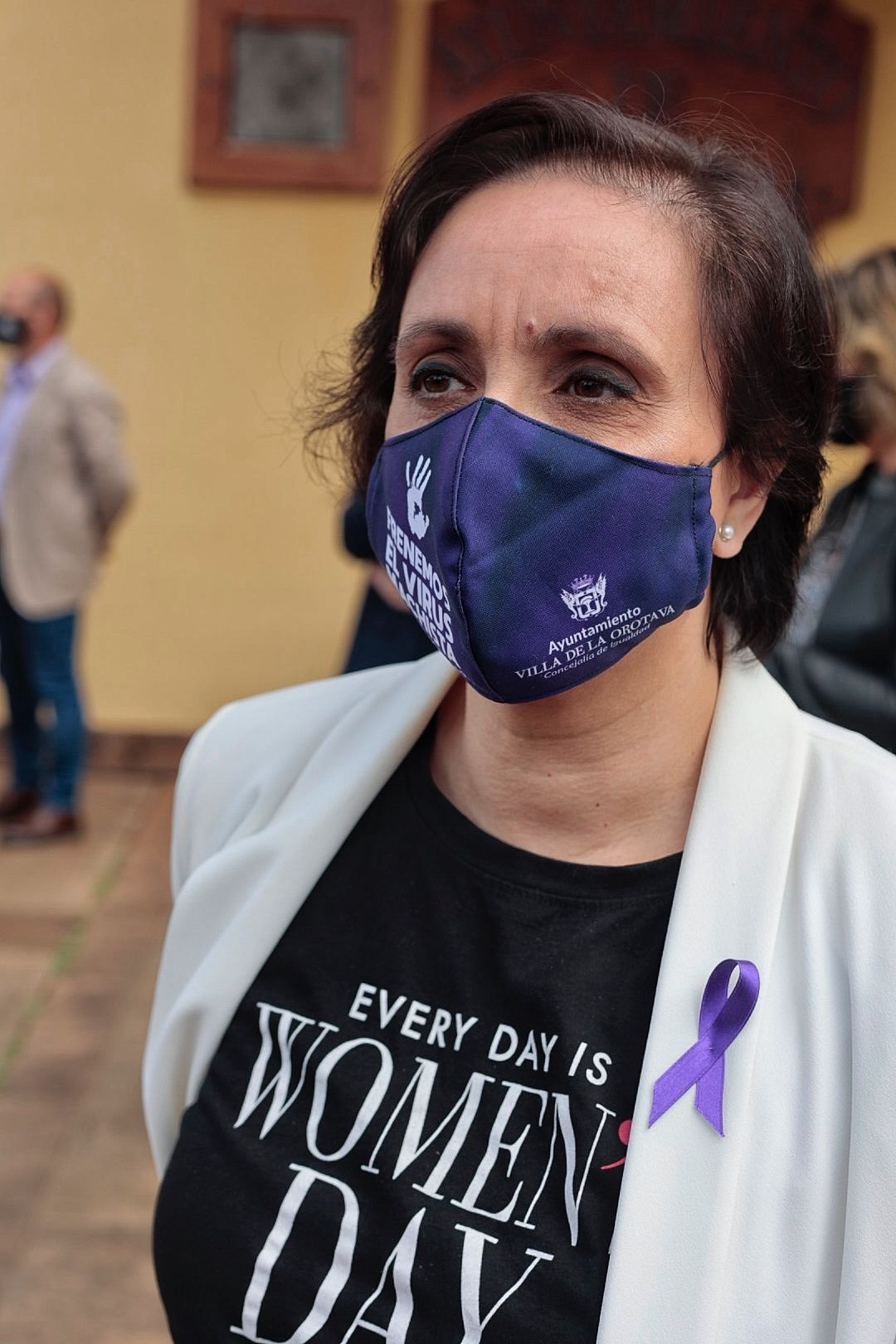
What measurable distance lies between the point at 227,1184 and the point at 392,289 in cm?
95

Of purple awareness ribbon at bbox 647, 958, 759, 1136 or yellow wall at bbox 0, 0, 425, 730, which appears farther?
yellow wall at bbox 0, 0, 425, 730

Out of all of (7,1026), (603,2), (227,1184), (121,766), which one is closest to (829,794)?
(227,1184)

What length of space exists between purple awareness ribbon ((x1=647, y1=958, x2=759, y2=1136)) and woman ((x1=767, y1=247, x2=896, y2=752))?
4.07ft

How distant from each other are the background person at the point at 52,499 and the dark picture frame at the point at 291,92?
3.23 ft

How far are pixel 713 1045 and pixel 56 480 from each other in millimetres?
4379

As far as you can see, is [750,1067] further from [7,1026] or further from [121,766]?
[121,766]

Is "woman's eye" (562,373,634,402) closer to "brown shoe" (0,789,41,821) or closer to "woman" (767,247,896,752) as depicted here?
"woman" (767,247,896,752)

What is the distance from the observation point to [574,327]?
3.99 ft

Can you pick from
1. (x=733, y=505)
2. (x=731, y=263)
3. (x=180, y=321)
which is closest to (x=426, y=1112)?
(x=733, y=505)

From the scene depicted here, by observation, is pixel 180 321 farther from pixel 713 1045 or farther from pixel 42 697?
pixel 713 1045

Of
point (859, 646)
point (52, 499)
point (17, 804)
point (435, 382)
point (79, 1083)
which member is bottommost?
point (17, 804)

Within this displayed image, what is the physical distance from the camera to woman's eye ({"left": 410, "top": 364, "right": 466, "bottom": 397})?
1320 millimetres

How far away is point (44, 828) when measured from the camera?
5199mm

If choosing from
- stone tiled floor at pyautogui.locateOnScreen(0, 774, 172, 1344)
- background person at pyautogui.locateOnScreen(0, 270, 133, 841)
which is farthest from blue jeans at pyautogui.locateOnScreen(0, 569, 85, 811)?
stone tiled floor at pyautogui.locateOnScreen(0, 774, 172, 1344)
